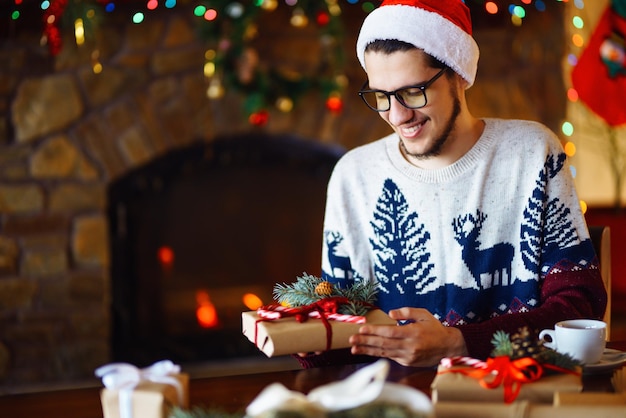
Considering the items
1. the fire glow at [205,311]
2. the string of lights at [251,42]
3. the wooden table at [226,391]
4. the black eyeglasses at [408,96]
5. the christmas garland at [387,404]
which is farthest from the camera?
the fire glow at [205,311]

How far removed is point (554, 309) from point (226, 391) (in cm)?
68

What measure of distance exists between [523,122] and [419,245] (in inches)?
14.2

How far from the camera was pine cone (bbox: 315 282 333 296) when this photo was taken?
138 cm

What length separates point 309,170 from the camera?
140 inches

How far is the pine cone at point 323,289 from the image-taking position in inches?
54.1

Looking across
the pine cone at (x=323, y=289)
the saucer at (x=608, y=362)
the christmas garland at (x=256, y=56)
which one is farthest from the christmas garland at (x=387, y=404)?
the christmas garland at (x=256, y=56)

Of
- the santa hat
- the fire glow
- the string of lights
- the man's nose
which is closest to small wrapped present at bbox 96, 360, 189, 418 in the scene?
the man's nose

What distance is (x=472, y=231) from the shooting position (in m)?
1.75

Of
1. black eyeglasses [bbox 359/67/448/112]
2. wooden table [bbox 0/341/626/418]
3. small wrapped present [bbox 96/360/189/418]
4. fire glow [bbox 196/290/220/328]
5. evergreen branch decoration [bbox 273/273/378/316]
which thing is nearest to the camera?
small wrapped present [bbox 96/360/189/418]

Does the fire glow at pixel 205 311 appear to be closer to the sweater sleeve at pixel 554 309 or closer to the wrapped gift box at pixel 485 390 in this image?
the sweater sleeve at pixel 554 309

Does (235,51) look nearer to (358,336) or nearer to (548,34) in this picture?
(548,34)

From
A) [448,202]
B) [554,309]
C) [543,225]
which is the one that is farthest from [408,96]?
[554,309]

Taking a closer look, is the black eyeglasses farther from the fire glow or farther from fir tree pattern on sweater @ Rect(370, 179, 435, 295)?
the fire glow

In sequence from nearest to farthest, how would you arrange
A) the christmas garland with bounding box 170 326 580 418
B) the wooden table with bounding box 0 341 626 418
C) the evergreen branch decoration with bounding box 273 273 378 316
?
the christmas garland with bounding box 170 326 580 418 < the wooden table with bounding box 0 341 626 418 < the evergreen branch decoration with bounding box 273 273 378 316
